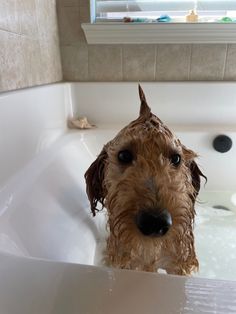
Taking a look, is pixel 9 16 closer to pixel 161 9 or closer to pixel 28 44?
pixel 28 44

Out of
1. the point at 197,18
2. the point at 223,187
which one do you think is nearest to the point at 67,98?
the point at 197,18

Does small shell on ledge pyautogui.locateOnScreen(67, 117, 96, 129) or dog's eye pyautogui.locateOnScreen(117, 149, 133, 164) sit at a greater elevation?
dog's eye pyautogui.locateOnScreen(117, 149, 133, 164)

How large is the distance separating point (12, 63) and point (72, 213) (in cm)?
57

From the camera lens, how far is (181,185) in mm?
768

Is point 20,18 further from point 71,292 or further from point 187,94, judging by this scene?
point 71,292

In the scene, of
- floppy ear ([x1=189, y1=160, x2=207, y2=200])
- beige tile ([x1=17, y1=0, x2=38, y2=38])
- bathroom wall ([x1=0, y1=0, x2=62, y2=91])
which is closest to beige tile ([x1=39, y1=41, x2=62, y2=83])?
bathroom wall ([x1=0, y1=0, x2=62, y2=91])

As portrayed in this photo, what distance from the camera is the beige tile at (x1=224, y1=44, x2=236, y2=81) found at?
166cm

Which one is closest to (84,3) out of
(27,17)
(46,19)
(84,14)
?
(84,14)

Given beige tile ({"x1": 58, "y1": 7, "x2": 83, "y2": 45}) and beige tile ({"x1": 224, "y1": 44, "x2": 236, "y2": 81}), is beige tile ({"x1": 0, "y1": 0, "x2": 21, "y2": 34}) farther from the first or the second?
beige tile ({"x1": 224, "y1": 44, "x2": 236, "y2": 81})

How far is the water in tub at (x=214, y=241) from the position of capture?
1.12m

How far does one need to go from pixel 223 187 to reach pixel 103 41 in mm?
1039

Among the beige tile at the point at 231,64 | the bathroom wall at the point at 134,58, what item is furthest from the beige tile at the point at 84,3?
the beige tile at the point at 231,64

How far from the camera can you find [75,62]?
1749 millimetres

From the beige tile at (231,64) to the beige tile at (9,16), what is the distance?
1.14 meters
